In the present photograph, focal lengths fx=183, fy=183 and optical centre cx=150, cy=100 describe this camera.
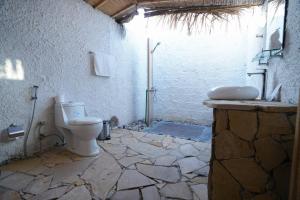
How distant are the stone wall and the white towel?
7.10 ft

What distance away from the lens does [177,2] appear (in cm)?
287

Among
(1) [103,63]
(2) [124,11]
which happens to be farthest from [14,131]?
(2) [124,11]

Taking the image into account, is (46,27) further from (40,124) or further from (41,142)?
(41,142)

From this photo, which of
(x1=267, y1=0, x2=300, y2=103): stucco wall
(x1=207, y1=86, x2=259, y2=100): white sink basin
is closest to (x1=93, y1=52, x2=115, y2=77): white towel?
(x1=207, y1=86, x2=259, y2=100): white sink basin

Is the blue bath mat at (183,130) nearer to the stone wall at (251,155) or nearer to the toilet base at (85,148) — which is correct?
the toilet base at (85,148)

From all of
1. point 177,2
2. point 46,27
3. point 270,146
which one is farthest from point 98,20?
point 270,146

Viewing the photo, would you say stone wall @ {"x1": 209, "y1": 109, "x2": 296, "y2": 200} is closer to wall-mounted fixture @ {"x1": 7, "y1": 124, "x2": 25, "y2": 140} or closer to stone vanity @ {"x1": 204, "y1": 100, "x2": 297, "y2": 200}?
stone vanity @ {"x1": 204, "y1": 100, "x2": 297, "y2": 200}

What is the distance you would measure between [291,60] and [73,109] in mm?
2325

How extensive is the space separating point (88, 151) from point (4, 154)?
2.75 feet

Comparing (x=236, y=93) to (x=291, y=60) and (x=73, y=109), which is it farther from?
(x=73, y=109)

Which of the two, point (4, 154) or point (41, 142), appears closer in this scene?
point (4, 154)

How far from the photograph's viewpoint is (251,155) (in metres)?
1.25

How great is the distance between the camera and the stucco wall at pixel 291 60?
1.20m

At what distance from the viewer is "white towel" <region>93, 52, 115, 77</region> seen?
291cm
